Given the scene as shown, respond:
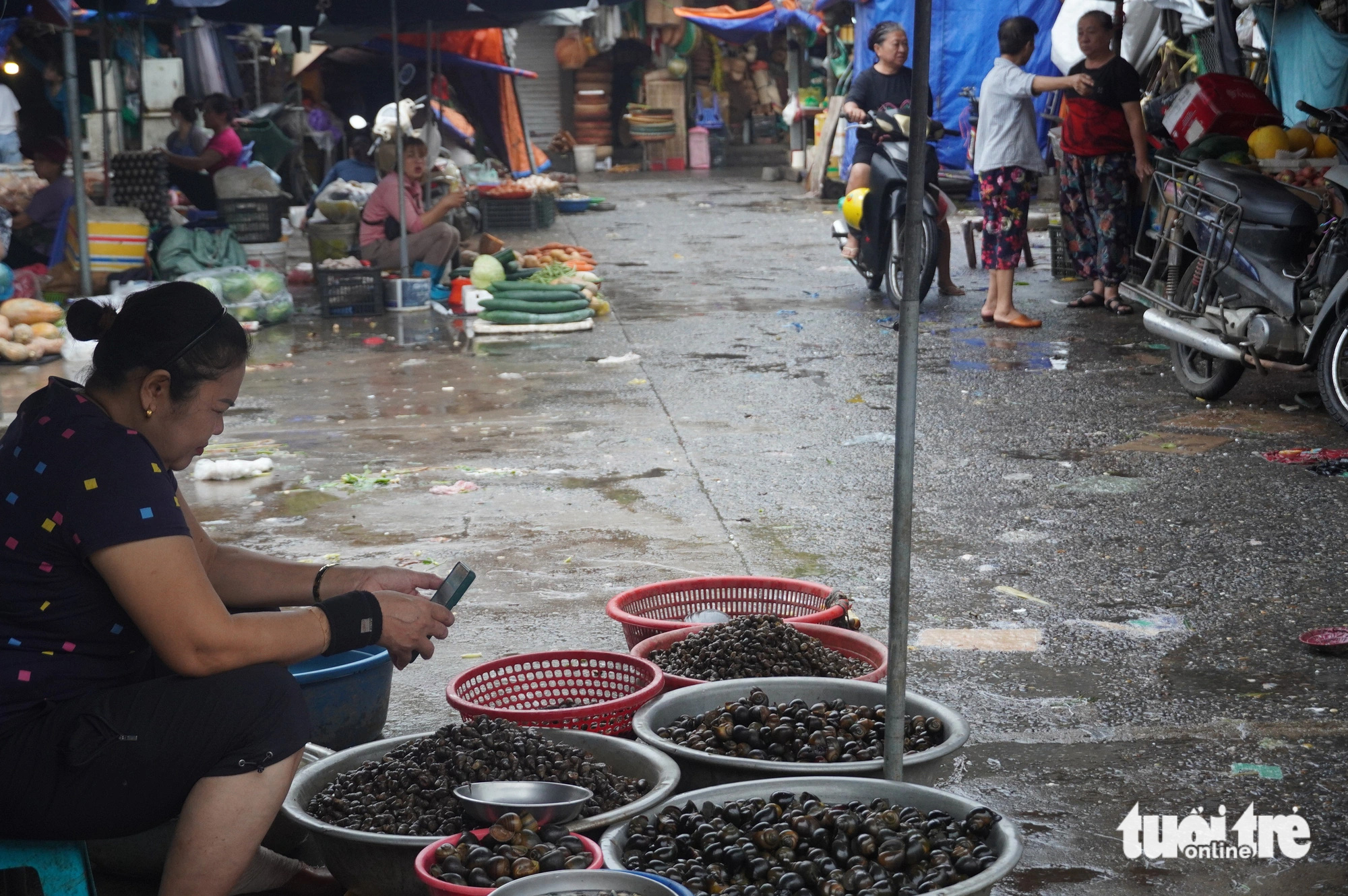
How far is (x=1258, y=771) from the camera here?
3.38 metres

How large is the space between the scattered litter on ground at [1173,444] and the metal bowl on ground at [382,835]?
435cm

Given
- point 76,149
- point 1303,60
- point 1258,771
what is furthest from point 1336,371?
point 76,149

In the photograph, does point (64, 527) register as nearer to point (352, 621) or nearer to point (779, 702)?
point (352, 621)

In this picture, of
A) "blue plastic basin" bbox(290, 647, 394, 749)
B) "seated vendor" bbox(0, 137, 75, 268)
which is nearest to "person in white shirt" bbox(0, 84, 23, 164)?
"seated vendor" bbox(0, 137, 75, 268)

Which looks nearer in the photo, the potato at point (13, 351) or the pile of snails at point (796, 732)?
the pile of snails at point (796, 732)

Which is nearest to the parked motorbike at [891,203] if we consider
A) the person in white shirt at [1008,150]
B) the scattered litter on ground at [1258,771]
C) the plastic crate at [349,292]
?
the person in white shirt at [1008,150]

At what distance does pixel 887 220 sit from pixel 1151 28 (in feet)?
11.7

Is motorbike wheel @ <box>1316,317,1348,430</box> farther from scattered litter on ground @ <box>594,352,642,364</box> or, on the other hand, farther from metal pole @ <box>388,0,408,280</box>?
metal pole @ <box>388,0,408,280</box>

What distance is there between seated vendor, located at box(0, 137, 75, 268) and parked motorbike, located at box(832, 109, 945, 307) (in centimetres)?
667

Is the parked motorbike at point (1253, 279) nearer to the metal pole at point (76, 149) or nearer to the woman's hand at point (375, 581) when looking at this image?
the woman's hand at point (375, 581)

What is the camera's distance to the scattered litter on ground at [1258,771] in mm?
3336

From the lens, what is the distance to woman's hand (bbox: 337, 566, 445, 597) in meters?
3.05

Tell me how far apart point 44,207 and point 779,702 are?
10333 mm

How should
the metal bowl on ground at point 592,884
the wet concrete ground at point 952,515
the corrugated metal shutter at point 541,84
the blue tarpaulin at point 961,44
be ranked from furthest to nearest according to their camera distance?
the corrugated metal shutter at point 541,84, the blue tarpaulin at point 961,44, the wet concrete ground at point 952,515, the metal bowl on ground at point 592,884
